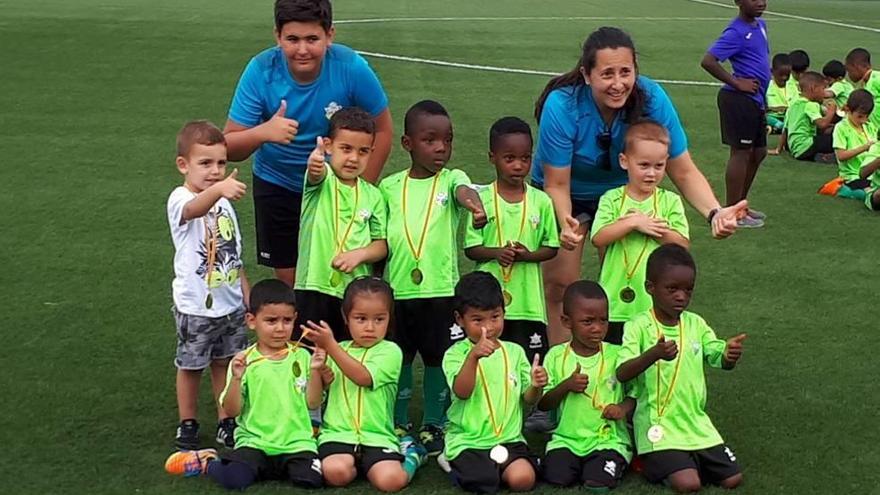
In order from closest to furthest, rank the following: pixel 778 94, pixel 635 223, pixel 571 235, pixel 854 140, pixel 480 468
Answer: pixel 480 468 < pixel 571 235 < pixel 635 223 < pixel 854 140 < pixel 778 94

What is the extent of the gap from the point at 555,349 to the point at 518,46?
1585 cm

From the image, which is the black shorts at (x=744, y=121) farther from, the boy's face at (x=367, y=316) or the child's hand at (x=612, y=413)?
the boy's face at (x=367, y=316)

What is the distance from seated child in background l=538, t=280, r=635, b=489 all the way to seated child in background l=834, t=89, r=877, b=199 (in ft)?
19.9

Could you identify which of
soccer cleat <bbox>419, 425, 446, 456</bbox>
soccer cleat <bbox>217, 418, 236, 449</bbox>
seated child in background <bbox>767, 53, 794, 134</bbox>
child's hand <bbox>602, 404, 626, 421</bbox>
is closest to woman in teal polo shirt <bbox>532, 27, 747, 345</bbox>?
child's hand <bbox>602, 404, 626, 421</bbox>

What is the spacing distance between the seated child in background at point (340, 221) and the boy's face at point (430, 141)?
0.63ft

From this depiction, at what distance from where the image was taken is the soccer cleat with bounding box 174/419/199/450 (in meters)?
5.34

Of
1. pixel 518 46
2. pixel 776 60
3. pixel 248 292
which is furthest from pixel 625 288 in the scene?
pixel 518 46

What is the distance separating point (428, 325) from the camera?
5438mm

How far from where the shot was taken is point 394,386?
17.1 ft

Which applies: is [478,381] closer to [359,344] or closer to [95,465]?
[359,344]

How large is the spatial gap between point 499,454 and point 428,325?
695 millimetres

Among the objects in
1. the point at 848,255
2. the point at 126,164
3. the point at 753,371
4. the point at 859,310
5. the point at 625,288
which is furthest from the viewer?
the point at 126,164

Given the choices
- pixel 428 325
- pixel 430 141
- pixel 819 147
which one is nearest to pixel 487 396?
pixel 428 325

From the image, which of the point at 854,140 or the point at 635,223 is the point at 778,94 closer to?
the point at 854,140
